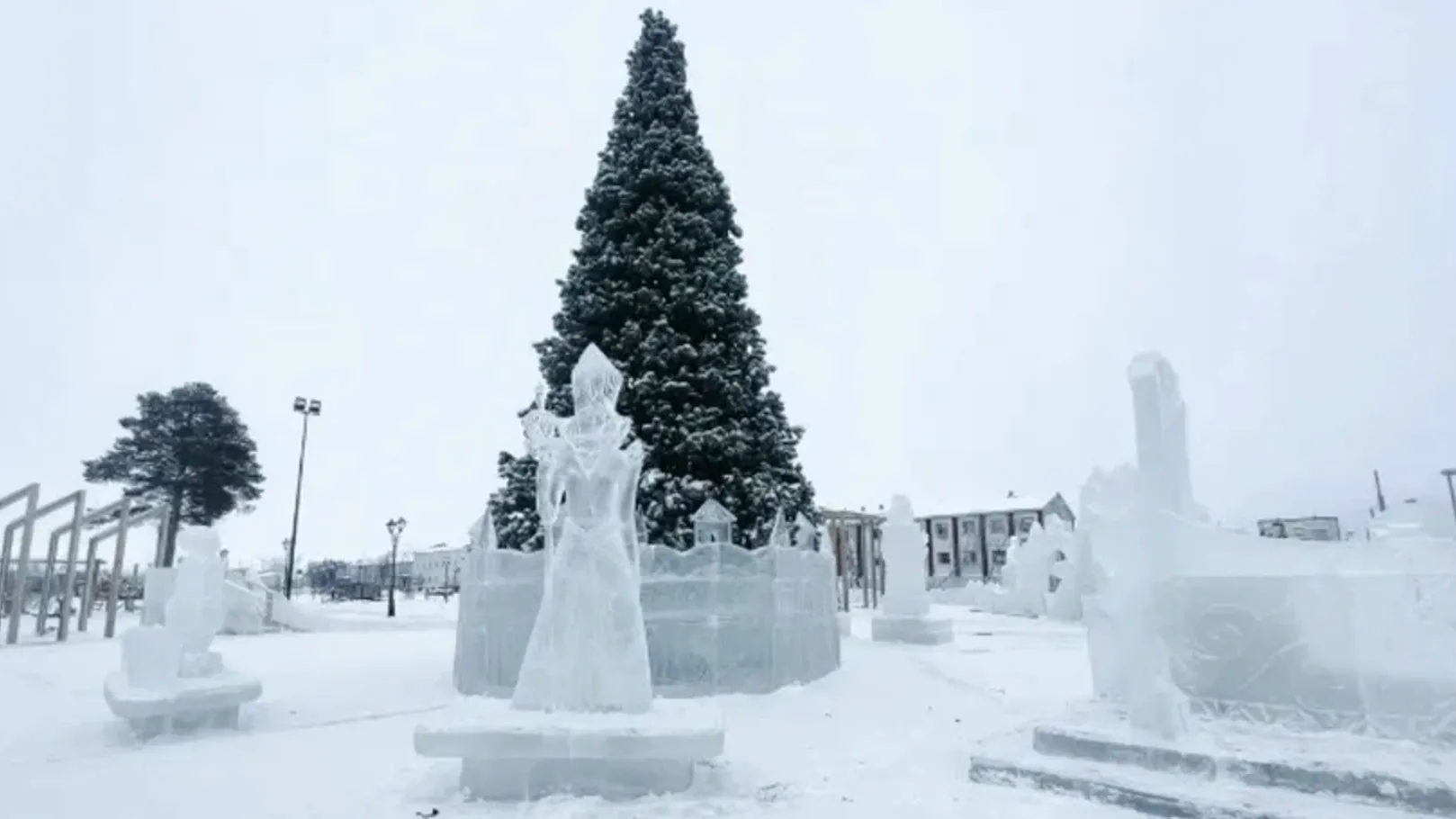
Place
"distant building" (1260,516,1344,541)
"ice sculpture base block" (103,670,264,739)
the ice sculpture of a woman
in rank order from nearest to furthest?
1. the ice sculpture of a woman
2. "ice sculpture base block" (103,670,264,739)
3. "distant building" (1260,516,1344,541)

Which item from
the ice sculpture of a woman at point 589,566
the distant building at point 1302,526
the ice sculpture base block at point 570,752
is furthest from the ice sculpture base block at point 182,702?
the distant building at point 1302,526

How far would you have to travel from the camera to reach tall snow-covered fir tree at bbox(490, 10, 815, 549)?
525 inches

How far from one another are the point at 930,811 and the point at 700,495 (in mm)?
7994

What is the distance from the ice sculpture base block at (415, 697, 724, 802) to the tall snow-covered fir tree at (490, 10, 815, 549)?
7094 mm

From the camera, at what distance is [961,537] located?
7350cm

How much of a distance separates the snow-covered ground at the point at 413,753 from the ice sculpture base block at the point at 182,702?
0.90ft

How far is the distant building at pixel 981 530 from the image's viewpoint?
229 ft

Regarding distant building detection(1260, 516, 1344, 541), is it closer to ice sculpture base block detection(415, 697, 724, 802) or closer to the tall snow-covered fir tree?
the tall snow-covered fir tree

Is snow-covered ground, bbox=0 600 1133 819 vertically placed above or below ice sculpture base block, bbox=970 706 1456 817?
below

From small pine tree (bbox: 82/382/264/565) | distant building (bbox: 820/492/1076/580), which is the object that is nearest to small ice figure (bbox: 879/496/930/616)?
small pine tree (bbox: 82/382/264/565)

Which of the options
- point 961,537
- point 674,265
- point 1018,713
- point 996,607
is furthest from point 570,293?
point 961,537

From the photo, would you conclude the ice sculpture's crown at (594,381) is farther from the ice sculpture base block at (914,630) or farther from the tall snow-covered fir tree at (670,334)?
the ice sculpture base block at (914,630)

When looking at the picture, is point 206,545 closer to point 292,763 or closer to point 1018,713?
point 292,763

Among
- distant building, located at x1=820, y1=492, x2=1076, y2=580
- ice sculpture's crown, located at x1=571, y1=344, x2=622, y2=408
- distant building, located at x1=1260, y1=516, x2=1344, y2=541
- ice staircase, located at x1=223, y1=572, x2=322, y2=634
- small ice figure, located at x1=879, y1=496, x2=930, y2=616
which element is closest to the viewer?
ice sculpture's crown, located at x1=571, y1=344, x2=622, y2=408
